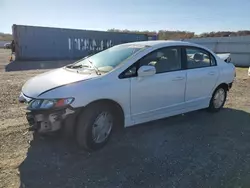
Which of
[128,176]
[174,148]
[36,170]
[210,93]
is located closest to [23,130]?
[36,170]

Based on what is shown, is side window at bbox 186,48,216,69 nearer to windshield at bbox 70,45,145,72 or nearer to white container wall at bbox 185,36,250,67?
windshield at bbox 70,45,145,72

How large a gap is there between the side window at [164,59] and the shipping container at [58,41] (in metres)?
17.7

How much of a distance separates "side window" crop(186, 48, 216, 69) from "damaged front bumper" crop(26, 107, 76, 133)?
2.74 metres

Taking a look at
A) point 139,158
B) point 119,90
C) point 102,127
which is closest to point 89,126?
point 102,127

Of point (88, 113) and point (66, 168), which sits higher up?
point (88, 113)

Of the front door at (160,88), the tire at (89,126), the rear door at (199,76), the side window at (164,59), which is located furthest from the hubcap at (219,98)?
the tire at (89,126)

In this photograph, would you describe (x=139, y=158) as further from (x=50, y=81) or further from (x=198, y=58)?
(x=198, y=58)

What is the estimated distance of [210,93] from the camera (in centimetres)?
557

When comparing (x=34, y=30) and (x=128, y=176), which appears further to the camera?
(x=34, y=30)

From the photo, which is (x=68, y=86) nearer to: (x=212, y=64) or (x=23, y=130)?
(x=23, y=130)

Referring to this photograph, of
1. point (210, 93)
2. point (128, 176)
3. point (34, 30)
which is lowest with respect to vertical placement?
point (128, 176)

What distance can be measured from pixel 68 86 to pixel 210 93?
340cm

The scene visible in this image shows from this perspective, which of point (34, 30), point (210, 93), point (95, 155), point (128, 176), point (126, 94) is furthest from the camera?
point (34, 30)

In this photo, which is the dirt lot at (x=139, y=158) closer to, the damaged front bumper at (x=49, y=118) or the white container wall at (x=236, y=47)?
the damaged front bumper at (x=49, y=118)
